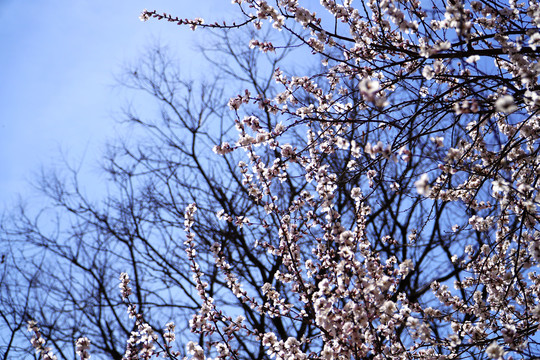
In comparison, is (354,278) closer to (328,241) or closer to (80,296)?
(328,241)

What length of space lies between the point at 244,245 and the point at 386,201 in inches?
105

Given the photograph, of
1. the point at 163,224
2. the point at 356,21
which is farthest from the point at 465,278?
the point at 163,224

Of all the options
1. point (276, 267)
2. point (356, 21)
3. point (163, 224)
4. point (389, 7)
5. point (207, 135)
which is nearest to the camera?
point (389, 7)

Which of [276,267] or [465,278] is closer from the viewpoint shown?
[465,278]

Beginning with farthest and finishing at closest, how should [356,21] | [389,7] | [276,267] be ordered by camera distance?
[276,267] → [356,21] → [389,7]

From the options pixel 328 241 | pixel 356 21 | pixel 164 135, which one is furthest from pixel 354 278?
pixel 164 135

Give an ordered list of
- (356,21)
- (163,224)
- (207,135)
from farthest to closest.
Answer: (207,135) < (163,224) < (356,21)

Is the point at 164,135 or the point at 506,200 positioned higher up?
the point at 164,135

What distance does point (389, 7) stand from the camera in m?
2.62

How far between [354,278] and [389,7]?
185 cm

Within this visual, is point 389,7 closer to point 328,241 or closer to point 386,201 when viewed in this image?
point 328,241

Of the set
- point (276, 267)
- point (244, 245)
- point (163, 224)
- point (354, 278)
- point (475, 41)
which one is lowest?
point (354, 278)

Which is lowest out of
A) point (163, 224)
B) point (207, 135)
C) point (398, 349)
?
point (398, 349)

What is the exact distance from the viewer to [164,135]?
8242mm
